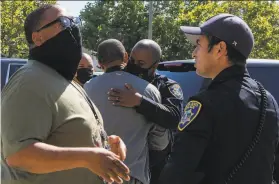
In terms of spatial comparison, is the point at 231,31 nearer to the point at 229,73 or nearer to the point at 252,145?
the point at 229,73

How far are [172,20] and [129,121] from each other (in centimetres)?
1952

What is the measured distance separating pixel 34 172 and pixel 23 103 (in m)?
0.30

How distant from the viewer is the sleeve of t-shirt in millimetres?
1847

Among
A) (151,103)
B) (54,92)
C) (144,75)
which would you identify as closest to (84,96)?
(54,92)

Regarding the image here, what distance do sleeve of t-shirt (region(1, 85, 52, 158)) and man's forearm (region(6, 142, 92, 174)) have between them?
0.10ft

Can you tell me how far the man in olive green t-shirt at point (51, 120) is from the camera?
1852 millimetres

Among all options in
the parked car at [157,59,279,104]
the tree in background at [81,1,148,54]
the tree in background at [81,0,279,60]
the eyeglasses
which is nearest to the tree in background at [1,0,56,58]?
the tree in background at [81,0,279,60]

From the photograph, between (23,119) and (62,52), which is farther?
(62,52)

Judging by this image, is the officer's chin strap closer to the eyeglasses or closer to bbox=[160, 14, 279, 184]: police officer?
bbox=[160, 14, 279, 184]: police officer

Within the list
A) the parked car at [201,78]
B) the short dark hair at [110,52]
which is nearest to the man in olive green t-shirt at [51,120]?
the short dark hair at [110,52]

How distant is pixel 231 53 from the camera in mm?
2223

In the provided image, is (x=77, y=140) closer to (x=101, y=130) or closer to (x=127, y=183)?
(x=101, y=130)

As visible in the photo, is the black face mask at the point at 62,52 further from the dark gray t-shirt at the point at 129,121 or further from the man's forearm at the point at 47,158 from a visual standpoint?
the dark gray t-shirt at the point at 129,121

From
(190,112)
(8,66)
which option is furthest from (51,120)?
→ (8,66)
